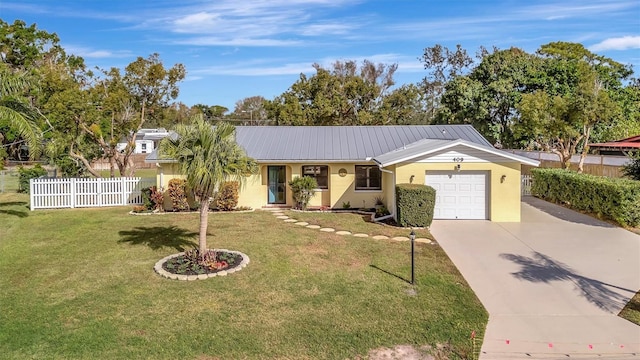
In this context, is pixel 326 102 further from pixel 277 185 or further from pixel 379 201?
pixel 379 201

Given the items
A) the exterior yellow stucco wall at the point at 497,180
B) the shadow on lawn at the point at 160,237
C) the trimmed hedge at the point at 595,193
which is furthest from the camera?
the exterior yellow stucco wall at the point at 497,180

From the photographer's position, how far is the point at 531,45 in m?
36.8

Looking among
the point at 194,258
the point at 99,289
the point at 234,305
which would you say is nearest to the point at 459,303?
the point at 234,305

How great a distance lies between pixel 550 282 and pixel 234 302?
615 cm

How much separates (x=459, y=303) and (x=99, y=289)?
6.58m

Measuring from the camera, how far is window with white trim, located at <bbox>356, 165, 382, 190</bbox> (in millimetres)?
17266

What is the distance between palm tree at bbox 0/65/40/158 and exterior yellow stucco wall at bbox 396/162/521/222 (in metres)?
11.8

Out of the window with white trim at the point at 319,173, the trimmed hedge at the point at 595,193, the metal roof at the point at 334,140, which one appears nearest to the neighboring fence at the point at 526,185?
the trimmed hedge at the point at 595,193

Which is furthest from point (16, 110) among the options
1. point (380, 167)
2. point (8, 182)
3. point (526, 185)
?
point (526, 185)


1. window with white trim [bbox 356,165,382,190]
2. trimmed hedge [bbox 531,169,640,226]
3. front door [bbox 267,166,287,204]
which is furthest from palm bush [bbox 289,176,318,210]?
trimmed hedge [bbox 531,169,640,226]

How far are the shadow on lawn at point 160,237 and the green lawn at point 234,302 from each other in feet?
0.29

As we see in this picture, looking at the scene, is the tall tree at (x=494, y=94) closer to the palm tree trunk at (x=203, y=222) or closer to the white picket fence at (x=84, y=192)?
the white picket fence at (x=84, y=192)

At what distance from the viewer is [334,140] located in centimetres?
1872

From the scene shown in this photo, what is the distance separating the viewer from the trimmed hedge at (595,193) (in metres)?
13.0
